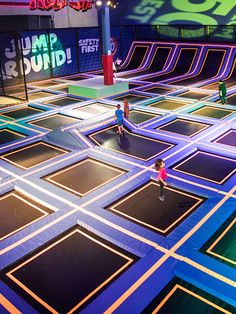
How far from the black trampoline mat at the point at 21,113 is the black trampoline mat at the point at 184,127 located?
240 inches

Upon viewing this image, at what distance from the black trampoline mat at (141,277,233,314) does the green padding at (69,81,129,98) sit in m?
13.0

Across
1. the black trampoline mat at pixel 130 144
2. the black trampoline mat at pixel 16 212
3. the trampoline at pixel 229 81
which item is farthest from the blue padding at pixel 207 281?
the trampoline at pixel 229 81

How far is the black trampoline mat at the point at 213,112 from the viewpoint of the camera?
14.3 metres

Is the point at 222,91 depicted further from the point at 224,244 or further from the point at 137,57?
the point at 137,57

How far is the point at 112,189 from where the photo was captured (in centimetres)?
878

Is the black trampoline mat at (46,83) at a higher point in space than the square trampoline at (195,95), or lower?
higher

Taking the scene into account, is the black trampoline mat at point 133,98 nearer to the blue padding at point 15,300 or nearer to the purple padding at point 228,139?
the purple padding at point 228,139

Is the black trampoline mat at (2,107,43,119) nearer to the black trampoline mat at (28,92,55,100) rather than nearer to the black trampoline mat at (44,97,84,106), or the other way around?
the black trampoline mat at (44,97,84,106)

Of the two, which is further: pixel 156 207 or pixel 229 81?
pixel 229 81

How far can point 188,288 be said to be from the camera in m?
5.69

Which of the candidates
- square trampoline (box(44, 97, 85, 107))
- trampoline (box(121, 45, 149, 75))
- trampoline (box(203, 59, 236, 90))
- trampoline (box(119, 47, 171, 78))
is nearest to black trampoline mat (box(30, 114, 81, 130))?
square trampoline (box(44, 97, 85, 107))

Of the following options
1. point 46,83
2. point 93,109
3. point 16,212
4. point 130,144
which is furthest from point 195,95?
point 16,212

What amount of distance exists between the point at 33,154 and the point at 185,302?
7.29 m

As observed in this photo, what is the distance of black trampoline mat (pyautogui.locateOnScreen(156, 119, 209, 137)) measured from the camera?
41.8 ft
